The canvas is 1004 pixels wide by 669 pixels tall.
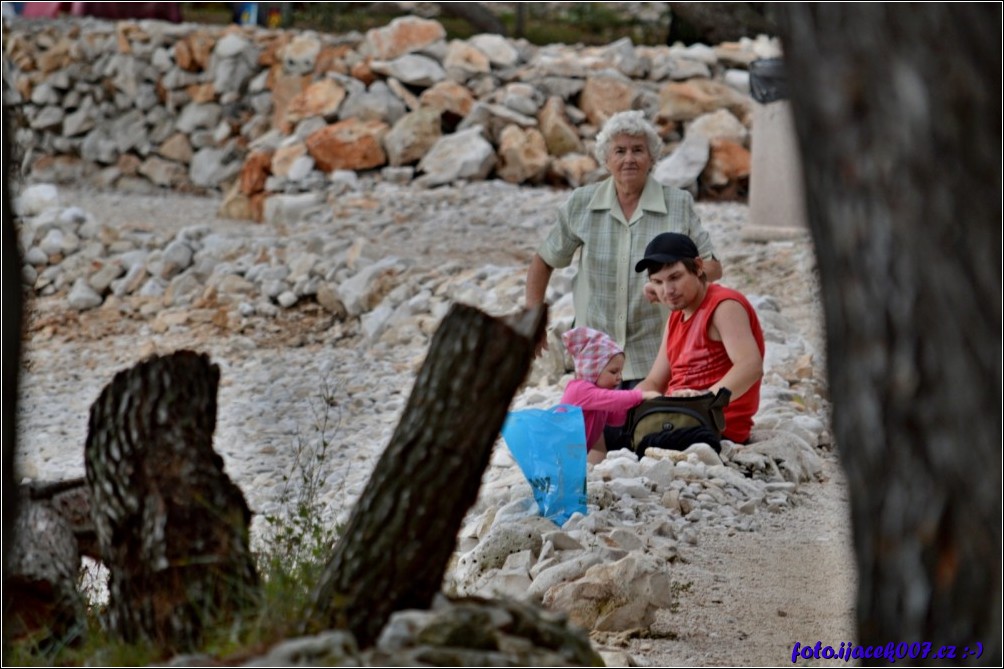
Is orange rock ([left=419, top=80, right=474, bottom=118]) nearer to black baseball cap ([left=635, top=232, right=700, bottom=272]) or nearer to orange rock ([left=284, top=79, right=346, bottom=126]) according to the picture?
orange rock ([left=284, top=79, right=346, bottom=126])

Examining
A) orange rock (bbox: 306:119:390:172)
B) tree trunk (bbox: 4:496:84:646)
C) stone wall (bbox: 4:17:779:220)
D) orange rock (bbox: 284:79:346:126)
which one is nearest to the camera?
tree trunk (bbox: 4:496:84:646)

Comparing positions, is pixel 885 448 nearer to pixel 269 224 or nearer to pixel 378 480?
pixel 378 480

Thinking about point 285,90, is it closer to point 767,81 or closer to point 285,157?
point 285,157

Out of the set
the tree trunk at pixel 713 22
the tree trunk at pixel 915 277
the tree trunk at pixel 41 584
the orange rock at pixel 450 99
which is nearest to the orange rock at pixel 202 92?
the orange rock at pixel 450 99

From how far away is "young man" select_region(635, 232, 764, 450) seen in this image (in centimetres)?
595

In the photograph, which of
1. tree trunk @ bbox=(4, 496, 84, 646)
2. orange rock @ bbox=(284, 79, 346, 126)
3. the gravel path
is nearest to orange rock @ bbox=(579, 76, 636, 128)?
the gravel path

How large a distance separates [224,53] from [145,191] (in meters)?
2.13

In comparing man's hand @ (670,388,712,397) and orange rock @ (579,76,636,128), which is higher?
orange rock @ (579,76,636,128)

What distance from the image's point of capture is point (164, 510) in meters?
3.53

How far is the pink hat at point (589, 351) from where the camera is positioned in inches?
245

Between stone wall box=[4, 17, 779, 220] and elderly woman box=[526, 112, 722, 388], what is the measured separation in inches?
306

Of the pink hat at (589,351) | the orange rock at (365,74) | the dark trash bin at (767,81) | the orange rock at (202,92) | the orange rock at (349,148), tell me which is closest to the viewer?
the pink hat at (589,351)

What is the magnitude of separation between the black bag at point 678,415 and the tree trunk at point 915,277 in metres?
3.48

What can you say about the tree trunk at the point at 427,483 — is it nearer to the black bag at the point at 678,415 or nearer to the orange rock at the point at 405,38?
the black bag at the point at 678,415
